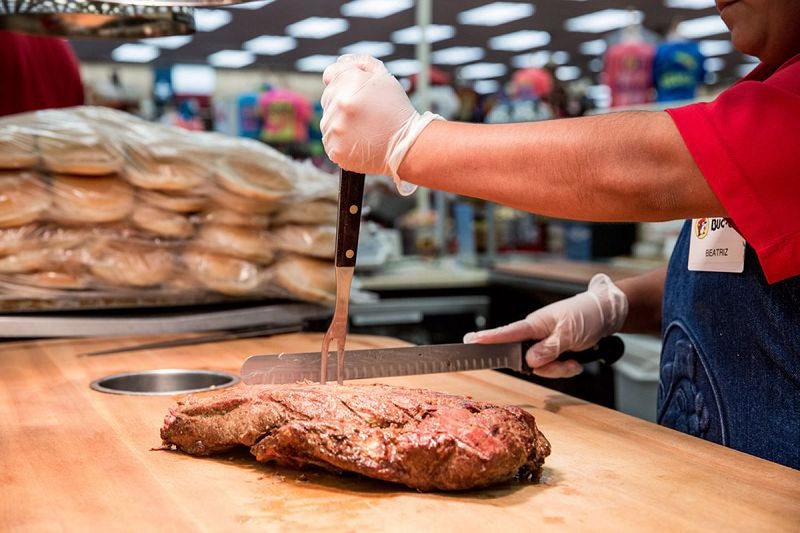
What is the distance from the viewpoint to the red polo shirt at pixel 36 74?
364 centimetres

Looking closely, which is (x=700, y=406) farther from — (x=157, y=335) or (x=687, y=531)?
(x=157, y=335)

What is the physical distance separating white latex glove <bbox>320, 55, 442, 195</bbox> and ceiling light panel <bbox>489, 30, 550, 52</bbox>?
13.9m

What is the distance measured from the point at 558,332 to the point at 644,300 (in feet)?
1.20

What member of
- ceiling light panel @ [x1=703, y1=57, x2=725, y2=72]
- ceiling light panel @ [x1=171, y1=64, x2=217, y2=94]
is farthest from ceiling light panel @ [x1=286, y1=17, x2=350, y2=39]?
ceiling light panel @ [x1=703, y1=57, x2=725, y2=72]

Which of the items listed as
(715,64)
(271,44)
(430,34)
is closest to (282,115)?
(430,34)

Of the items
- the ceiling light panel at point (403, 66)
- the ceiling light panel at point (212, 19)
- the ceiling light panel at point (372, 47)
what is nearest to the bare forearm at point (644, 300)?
the ceiling light panel at point (212, 19)

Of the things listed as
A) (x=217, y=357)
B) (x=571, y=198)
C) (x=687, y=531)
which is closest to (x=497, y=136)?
(x=571, y=198)

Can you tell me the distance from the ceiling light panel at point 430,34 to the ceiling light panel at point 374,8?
124 centimetres

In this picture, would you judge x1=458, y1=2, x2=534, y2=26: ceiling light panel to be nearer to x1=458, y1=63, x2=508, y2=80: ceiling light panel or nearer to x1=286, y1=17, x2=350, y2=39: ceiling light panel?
x1=286, y1=17, x2=350, y2=39: ceiling light panel

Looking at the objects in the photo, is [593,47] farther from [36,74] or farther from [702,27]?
[36,74]

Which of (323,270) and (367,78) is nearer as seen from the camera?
(367,78)

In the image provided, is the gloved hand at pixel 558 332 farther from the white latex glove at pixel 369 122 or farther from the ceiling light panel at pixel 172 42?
the ceiling light panel at pixel 172 42

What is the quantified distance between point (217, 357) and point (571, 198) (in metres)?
1.37

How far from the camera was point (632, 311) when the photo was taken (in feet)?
7.19
